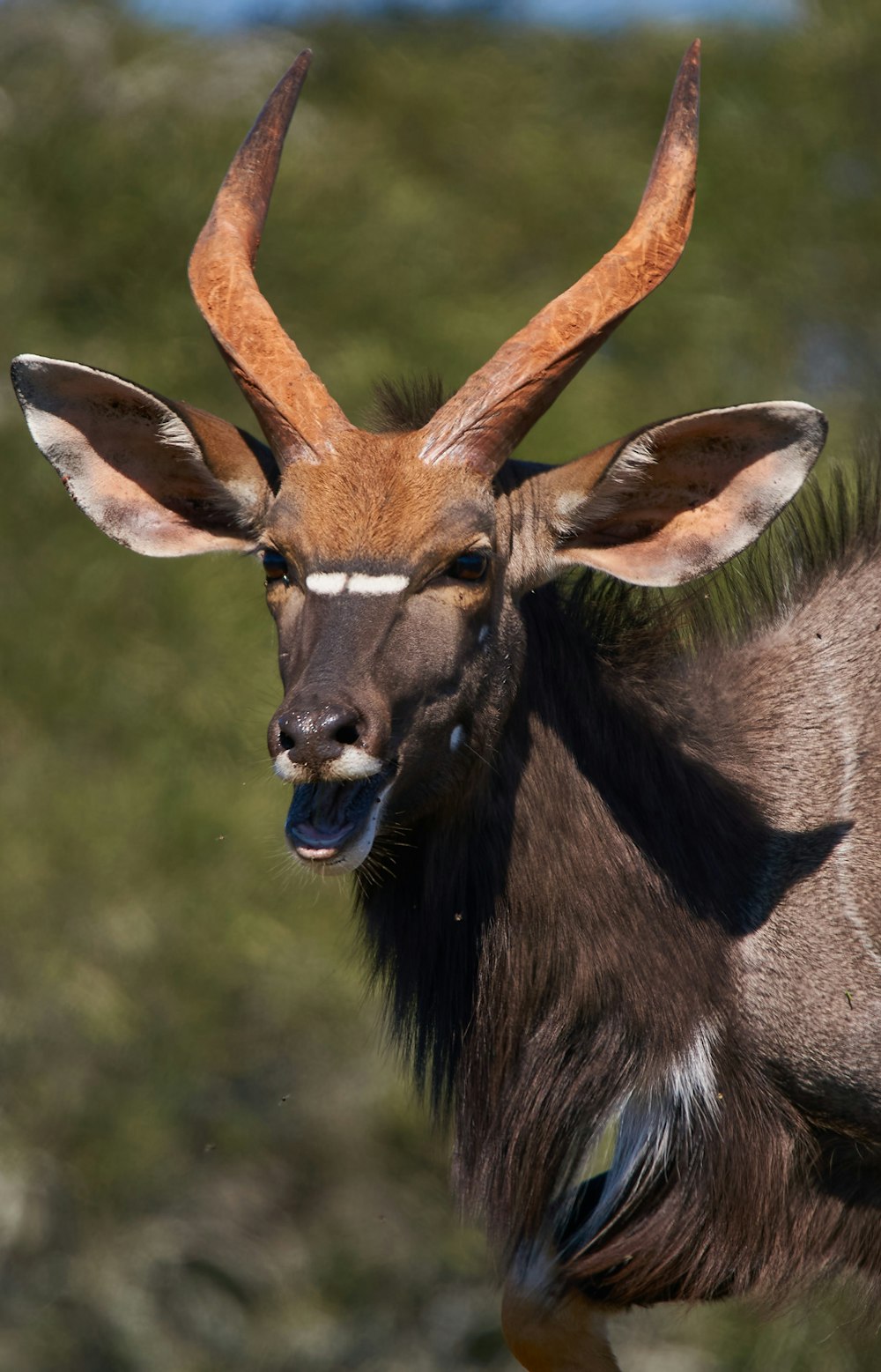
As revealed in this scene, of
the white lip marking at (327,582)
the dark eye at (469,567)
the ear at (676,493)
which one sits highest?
the ear at (676,493)

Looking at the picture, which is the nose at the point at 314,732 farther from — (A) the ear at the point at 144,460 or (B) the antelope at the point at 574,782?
(A) the ear at the point at 144,460

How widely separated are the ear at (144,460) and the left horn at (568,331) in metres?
0.68

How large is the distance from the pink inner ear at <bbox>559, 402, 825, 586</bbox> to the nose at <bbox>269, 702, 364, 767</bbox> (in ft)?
3.90

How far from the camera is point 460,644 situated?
540cm

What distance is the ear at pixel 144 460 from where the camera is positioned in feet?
19.1

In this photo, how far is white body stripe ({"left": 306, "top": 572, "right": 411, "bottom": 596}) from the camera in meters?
5.25

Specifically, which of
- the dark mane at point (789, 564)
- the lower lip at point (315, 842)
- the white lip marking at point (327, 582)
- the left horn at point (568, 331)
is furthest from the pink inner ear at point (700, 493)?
the lower lip at point (315, 842)

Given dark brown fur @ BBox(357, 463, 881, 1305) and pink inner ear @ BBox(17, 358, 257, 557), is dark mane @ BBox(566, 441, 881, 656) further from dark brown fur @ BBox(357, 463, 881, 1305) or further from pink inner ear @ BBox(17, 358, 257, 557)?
pink inner ear @ BBox(17, 358, 257, 557)

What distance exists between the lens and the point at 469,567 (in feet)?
17.8

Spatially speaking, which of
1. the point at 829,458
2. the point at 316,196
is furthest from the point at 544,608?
the point at 316,196

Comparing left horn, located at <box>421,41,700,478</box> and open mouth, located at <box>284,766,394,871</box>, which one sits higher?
left horn, located at <box>421,41,700,478</box>

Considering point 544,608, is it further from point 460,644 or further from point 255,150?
point 255,150

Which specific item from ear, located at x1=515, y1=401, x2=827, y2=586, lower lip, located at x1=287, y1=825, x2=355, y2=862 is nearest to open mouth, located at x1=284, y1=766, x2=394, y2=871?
lower lip, located at x1=287, y1=825, x2=355, y2=862

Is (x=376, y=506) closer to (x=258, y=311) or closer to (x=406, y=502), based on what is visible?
(x=406, y=502)
